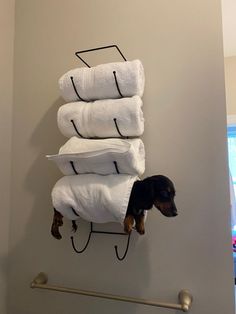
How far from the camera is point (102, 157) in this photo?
732 millimetres

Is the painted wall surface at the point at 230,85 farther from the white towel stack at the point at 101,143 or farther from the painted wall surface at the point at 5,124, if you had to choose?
the painted wall surface at the point at 5,124

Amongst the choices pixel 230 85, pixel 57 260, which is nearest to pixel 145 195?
pixel 57 260

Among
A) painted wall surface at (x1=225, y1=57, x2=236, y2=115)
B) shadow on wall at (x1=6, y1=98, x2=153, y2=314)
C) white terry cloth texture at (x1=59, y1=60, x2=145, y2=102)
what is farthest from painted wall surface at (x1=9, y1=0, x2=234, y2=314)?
painted wall surface at (x1=225, y1=57, x2=236, y2=115)

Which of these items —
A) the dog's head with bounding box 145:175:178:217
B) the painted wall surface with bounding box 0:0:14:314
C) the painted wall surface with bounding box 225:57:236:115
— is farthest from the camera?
the painted wall surface with bounding box 225:57:236:115

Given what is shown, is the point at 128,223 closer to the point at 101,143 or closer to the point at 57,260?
the point at 101,143

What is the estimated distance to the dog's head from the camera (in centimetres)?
71

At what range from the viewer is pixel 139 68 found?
2.61 ft

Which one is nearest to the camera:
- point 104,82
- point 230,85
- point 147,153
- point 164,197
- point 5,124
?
point 164,197

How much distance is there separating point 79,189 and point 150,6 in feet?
2.42

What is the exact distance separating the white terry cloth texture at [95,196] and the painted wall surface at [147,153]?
203mm

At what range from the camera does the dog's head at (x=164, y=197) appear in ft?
2.32

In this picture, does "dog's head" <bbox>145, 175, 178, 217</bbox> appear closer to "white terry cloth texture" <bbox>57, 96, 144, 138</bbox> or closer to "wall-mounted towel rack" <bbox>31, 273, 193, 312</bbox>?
"white terry cloth texture" <bbox>57, 96, 144, 138</bbox>

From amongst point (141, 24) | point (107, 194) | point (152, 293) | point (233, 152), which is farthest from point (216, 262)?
point (233, 152)

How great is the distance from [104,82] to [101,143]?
8.0 inches
